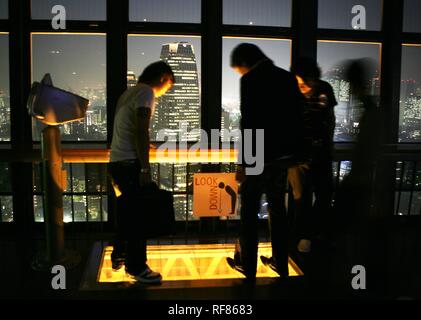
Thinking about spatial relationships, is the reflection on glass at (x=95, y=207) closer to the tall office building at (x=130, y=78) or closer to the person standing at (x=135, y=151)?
the tall office building at (x=130, y=78)

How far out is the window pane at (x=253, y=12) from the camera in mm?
4902

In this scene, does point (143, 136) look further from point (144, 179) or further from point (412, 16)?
point (412, 16)

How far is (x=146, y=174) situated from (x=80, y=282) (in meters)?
1.06

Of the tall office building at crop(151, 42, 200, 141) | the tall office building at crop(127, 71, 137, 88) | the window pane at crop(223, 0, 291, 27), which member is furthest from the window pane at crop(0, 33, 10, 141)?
the window pane at crop(223, 0, 291, 27)

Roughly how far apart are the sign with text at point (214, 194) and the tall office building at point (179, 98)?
914 millimetres

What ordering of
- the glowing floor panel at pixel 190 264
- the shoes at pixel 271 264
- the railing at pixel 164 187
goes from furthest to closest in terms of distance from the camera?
1. the railing at pixel 164 187
2. the glowing floor panel at pixel 190 264
3. the shoes at pixel 271 264

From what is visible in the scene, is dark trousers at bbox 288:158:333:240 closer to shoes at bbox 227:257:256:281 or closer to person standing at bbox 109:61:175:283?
shoes at bbox 227:257:256:281

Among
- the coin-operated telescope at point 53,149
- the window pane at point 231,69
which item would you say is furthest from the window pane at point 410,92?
the coin-operated telescope at point 53,149

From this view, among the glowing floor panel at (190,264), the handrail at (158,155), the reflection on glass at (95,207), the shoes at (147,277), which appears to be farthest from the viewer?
the reflection on glass at (95,207)

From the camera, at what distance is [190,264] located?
406 centimetres
